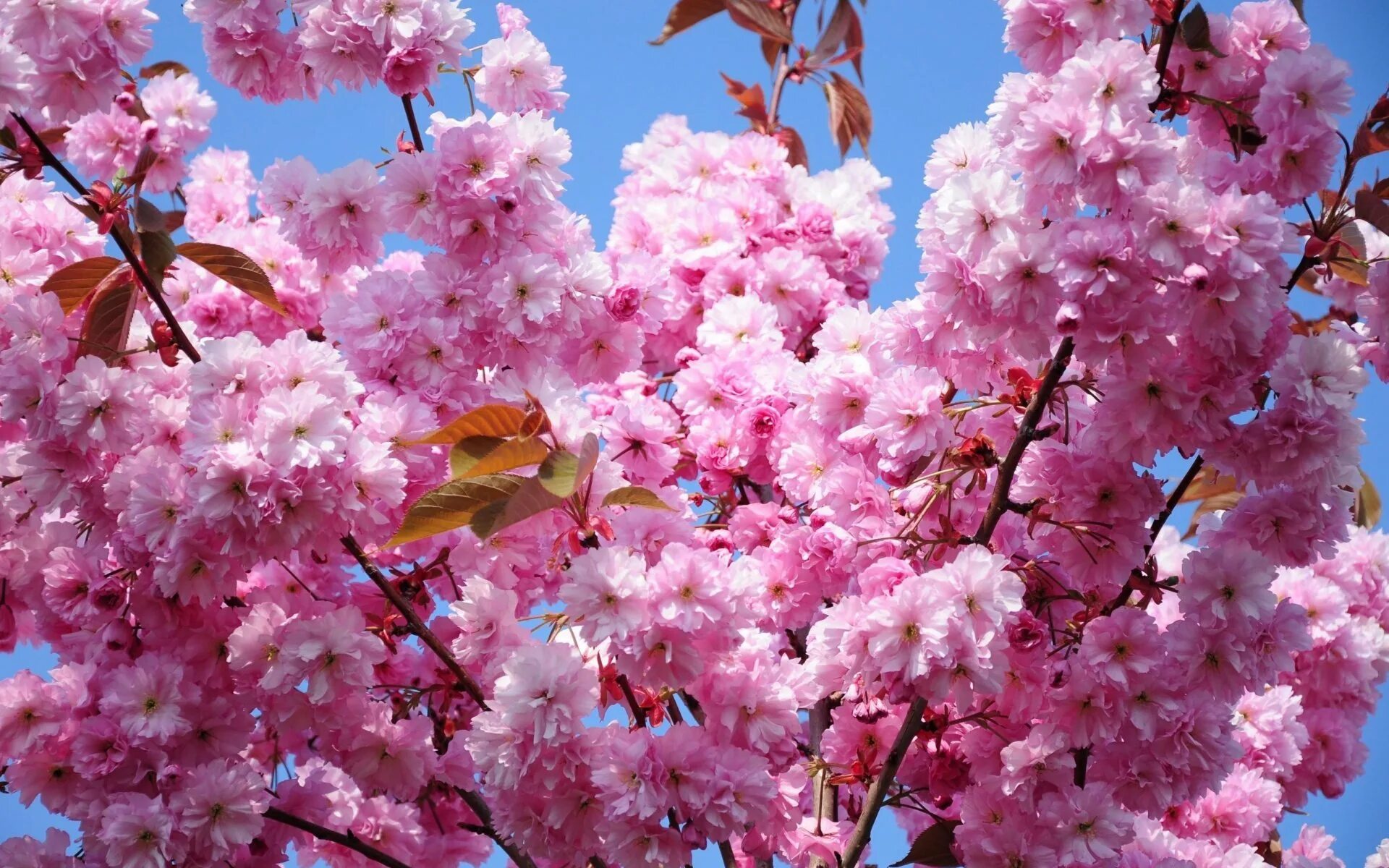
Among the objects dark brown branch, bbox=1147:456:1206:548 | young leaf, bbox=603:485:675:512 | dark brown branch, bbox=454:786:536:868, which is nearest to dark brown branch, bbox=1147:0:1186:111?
dark brown branch, bbox=1147:456:1206:548

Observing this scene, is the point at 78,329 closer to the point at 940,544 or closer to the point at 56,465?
the point at 56,465

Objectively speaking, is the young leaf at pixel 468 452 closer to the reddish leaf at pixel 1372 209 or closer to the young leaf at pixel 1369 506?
the reddish leaf at pixel 1372 209

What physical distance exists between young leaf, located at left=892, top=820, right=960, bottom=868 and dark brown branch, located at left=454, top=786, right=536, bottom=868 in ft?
1.81

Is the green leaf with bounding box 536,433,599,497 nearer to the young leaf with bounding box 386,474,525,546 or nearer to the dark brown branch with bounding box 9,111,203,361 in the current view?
the young leaf with bounding box 386,474,525,546

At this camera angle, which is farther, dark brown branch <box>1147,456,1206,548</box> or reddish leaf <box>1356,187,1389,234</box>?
dark brown branch <box>1147,456,1206,548</box>

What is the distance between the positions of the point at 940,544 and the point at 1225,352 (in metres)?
0.44

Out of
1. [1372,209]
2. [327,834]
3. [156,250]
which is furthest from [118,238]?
[1372,209]

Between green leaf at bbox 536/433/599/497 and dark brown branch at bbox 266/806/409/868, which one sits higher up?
green leaf at bbox 536/433/599/497

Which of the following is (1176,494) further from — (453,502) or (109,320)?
(109,320)

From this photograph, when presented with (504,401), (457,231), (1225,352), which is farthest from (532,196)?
(1225,352)

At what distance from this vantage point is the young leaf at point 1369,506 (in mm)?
2730

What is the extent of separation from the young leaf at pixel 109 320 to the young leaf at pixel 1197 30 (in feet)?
4.79

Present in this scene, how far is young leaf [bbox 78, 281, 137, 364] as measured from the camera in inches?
69.5

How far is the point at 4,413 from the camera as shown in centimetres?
171
